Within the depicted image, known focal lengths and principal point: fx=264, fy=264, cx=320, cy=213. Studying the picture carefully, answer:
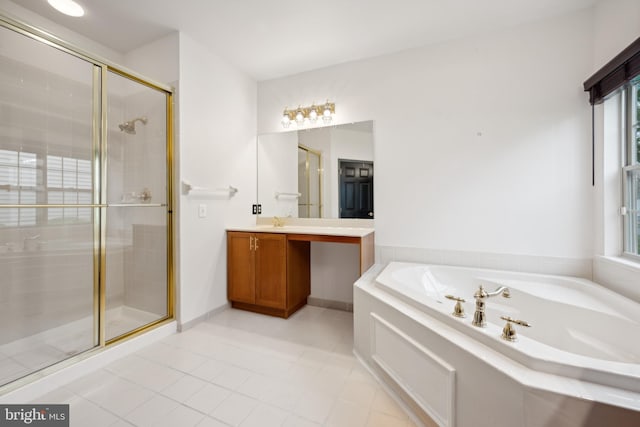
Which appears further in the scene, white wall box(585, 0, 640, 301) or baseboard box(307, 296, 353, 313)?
baseboard box(307, 296, 353, 313)

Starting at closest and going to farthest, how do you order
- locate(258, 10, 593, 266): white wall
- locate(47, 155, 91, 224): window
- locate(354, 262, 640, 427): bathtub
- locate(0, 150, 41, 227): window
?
locate(354, 262, 640, 427): bathtub
locate(0, 150, 41, 227): window
locate(47, 155, 91, 224): window
locate(258, 10, 593, 266): white wall

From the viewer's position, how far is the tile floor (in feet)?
4.39

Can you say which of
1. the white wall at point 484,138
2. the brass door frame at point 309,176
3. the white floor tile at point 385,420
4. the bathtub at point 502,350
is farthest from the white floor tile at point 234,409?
the brass door frame at point 309,176

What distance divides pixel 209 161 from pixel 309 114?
1150 millimetres

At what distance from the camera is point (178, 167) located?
Result: 7.43 ft

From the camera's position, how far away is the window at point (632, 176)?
171cm

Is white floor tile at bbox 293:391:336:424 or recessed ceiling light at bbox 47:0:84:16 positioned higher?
recessed ceiling light at bbox 47:0:84:16

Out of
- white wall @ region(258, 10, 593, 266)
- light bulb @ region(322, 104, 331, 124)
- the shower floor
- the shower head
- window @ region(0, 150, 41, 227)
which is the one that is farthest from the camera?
light bulb @ region(322, 104, 331, 124)

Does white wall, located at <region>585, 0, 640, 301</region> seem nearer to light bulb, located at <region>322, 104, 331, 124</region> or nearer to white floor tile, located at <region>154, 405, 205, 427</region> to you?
light bulb, located at <region>322, 104, 331, 124</region>

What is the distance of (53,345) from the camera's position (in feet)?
Result: 5.98

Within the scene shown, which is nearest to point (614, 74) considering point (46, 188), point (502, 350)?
point (502, 350)

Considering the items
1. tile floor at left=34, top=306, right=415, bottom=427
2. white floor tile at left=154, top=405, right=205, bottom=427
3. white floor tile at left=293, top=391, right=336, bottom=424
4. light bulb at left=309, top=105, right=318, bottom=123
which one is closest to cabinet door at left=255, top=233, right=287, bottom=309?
tile floor at left=34, top=306, right=415, bottom=427

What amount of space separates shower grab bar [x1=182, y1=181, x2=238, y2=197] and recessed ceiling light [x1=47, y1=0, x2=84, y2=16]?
144 centimetres

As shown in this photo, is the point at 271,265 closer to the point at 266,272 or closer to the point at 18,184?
the point at 266,272
